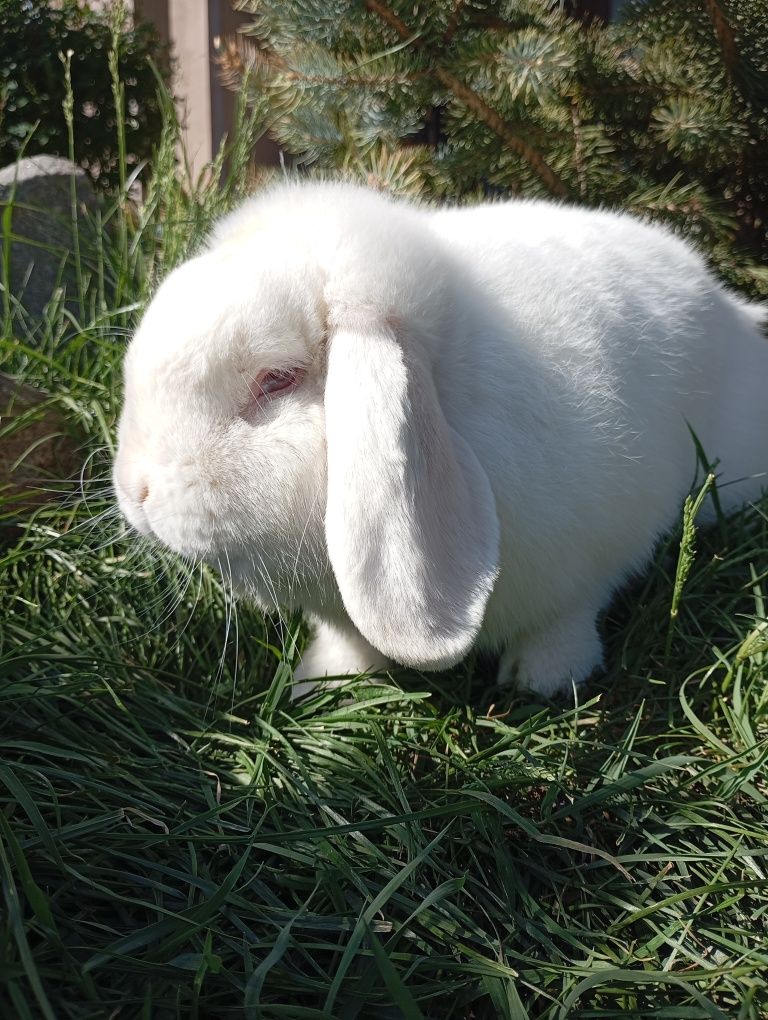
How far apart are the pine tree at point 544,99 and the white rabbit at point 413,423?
31.4 inches

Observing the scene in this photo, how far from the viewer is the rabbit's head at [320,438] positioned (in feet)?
4.63

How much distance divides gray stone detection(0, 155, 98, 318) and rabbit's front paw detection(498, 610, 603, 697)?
1856mm

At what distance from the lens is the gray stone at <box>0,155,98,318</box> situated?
9.90 ft

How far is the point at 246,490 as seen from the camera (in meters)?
1.48

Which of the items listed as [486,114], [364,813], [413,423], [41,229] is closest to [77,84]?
[41,229]

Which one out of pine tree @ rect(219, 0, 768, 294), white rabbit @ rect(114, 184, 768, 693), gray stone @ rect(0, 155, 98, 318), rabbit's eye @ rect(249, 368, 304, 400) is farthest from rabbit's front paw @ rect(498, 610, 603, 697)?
gray stone @ rect(0, 155, 98, 318)

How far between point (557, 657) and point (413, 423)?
0.74m

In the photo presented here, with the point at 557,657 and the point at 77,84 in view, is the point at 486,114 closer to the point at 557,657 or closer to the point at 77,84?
the point at 557,657

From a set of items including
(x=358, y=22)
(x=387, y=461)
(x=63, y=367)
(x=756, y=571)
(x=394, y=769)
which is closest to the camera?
(x=387, y=461)

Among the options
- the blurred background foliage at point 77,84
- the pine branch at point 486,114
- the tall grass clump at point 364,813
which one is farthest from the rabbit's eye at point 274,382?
the blurred background foliage at point 77,84

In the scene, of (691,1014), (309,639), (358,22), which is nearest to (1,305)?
(358,22)

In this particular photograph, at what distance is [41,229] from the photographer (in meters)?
3.13

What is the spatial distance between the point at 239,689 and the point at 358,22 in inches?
77.9

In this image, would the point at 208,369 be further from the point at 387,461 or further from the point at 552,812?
the point at 552,812
